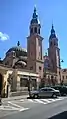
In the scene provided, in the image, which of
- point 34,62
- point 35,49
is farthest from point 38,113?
point 35,49

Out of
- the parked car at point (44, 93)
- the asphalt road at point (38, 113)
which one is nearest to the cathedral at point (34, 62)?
the parked car at point (44, 93)

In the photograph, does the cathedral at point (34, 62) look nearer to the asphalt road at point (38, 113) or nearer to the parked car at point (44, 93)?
the parked car at point (44, 93)

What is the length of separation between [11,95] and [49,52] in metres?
53.1

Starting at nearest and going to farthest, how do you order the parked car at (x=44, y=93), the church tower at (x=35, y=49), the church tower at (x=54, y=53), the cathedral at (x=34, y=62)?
the parked car at (x=44, y=93) → the cathedral at (x=34, y=62) → the church tower at (x=35, y=49) → the church tower at (x=54, y=53)

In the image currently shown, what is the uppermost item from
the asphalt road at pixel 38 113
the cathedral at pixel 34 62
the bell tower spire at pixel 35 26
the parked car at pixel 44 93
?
the bell tower spire at pixel 35 26

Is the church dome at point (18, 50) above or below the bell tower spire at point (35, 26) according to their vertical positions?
below

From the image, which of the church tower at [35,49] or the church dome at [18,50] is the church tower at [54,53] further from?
the church tower at [35,49]

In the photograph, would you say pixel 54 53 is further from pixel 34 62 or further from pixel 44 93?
pixel 44 93

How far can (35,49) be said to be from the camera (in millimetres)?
65625

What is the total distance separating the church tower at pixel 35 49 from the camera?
65.0 meters

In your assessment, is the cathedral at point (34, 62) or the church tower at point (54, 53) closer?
the cathedral at point (34, 62)

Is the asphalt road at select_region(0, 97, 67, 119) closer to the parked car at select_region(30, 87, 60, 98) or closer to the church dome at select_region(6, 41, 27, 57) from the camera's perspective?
the parked car at select_region(30, 87, 60, 98)

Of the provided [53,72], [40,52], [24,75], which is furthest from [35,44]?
[24,75]

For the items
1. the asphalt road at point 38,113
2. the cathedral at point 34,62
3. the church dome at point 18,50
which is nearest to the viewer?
the asphalt road at point 38,113
